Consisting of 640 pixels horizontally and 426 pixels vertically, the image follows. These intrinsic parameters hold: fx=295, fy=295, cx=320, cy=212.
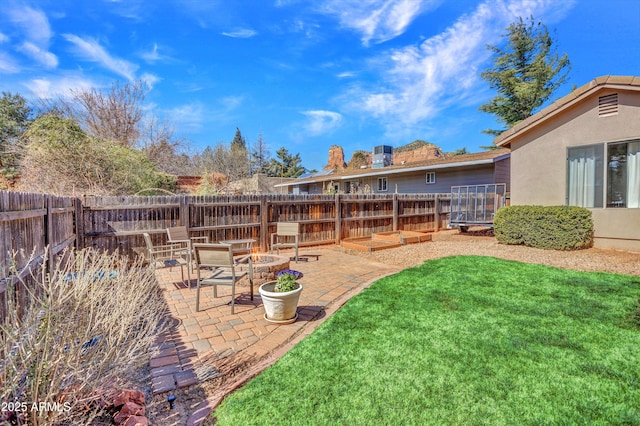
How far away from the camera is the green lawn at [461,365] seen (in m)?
2.39

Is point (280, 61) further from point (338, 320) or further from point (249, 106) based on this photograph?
point (338, 320)

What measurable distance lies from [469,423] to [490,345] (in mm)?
1429

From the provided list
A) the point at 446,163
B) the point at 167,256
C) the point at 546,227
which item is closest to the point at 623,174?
the point at 546,227

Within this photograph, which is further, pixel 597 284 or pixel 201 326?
pixel 597 284

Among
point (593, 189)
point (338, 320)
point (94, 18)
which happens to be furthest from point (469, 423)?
point (94, 18)

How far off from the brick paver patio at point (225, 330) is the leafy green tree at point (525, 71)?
76.3 ft

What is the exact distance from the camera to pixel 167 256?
7691mm

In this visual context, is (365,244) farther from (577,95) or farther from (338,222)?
(577,95)

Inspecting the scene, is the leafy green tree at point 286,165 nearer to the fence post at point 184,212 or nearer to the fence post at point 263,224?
the fence post at point 263,224

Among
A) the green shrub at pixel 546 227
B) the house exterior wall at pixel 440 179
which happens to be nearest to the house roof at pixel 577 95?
the green shrub at pixel 546 227

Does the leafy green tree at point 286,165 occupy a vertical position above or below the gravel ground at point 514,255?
above

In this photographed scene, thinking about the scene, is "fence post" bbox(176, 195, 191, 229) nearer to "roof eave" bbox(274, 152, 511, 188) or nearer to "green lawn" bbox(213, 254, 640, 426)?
"green lawn" bbox(213, 254, 640, 426)

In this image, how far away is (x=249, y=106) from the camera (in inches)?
1030

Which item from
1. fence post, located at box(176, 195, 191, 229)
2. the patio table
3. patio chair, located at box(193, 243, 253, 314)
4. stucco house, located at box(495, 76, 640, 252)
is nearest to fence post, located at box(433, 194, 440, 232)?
stucco house, located at box(495, 76, 640, 252)
